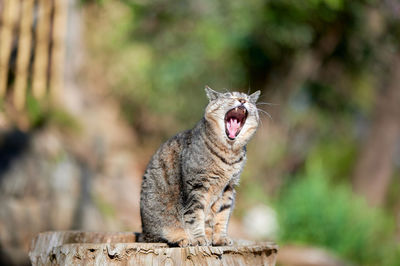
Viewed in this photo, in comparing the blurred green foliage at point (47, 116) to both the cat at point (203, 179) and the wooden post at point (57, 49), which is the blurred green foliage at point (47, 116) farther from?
the cat at point (203, 179)

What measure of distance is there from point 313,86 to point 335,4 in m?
4.45

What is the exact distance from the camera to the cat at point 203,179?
10.8 feet

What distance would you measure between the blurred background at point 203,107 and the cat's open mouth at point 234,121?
9.13 feet

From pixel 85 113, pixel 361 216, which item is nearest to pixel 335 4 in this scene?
pixel 361 216

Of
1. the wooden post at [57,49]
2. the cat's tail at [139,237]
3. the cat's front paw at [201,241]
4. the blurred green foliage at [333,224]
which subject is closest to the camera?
the cat's front paw at [201,241]

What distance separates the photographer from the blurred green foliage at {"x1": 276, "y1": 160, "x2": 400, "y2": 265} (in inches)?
314

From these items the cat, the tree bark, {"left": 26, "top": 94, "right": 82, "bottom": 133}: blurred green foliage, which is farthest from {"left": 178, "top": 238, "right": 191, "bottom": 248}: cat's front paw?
the tree bark

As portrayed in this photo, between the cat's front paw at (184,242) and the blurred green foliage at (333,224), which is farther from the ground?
the blurred green foliage at (333,224)

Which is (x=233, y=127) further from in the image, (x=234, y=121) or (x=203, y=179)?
(x=203, y=179)

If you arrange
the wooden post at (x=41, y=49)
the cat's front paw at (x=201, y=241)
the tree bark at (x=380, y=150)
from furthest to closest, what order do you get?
the tree bark at (x=380, y=150) < the wooden post at (x=41, y=49) < the cat's front paw at (x=201, y=241)

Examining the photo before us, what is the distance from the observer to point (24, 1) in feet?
21.5

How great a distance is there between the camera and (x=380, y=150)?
9.84 meters

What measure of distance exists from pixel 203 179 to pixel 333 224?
5.09m

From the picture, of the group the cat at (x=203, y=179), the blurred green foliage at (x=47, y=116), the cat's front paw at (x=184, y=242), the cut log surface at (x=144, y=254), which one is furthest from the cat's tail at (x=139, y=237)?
the blurred green foliage at (x=47, y=116)
